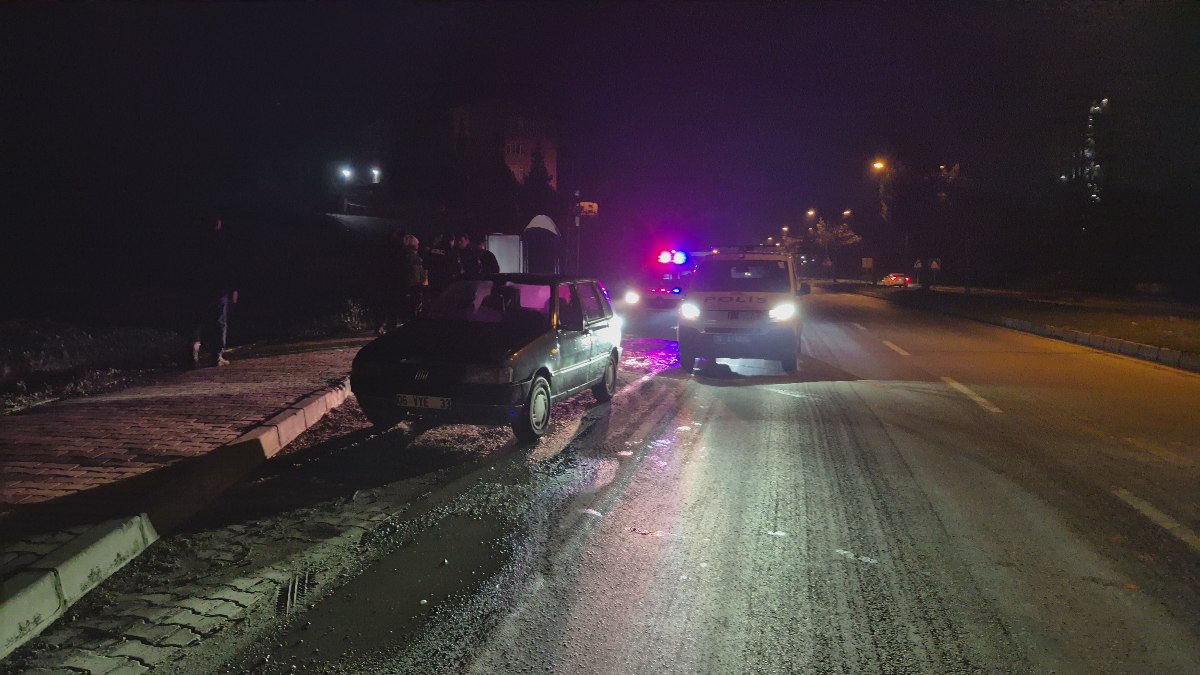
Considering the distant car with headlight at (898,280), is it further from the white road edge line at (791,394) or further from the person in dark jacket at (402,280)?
the person in dark jacket at (402,280)

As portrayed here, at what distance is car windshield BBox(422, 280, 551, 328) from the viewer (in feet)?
24.5

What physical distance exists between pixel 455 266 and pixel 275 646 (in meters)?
10.2

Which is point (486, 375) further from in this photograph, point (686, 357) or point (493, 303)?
point (686, 357)

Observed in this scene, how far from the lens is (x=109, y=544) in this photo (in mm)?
3939

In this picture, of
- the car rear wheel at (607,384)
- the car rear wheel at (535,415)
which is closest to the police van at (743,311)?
the car rear wheel at (607,384)

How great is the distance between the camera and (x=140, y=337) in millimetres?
12102

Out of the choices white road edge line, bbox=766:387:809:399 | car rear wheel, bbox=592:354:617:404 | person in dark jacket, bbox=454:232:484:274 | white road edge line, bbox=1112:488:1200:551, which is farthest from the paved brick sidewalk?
white road edge line, bbox=1112:488:1200:551

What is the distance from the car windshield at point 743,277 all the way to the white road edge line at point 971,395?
274cm

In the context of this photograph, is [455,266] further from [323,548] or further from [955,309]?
[955,309]

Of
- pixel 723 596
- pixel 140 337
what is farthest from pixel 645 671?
pixel 140 337

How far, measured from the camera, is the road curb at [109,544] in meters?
3.24

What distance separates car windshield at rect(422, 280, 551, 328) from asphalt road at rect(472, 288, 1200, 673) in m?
1.52

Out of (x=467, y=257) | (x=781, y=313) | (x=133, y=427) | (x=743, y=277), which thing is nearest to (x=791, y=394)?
(x=781, y=313)

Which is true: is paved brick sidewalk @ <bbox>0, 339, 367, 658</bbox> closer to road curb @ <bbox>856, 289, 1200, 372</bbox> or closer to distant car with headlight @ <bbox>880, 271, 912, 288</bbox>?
road curb @ <bbox>856, 289, 1200, 372</bbox>
